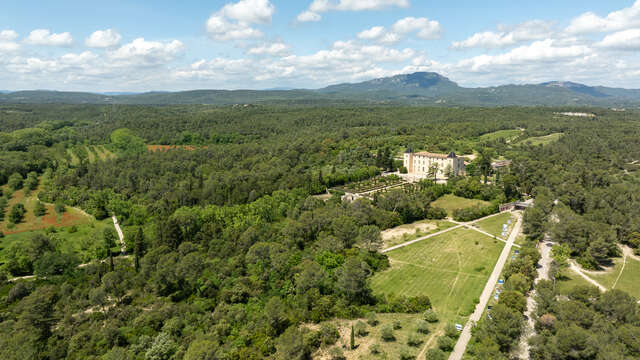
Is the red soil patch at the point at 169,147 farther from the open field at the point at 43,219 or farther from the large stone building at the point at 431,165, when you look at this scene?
the large stone building at the point at 431,165

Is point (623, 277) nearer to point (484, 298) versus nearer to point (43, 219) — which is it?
point (484, 298)

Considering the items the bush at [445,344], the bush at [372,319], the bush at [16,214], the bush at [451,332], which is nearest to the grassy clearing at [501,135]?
the bush at [451,332]

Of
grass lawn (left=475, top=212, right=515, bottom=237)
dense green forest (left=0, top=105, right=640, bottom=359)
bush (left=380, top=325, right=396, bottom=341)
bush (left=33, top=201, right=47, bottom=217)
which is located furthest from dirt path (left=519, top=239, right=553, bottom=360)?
bush (left=33, top=201, right=47, bottom=217)

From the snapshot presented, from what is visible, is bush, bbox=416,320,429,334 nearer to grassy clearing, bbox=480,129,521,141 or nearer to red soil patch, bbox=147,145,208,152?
red soil patch, bbox=147,145,208,152

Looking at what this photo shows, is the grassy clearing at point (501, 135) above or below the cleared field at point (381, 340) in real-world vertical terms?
above

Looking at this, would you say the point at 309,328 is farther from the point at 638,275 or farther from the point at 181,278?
the point at 638,275

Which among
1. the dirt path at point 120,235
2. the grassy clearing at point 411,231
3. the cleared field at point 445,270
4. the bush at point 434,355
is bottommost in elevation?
the dirt path at point 120,235

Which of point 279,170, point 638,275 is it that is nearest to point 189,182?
point 279,170
